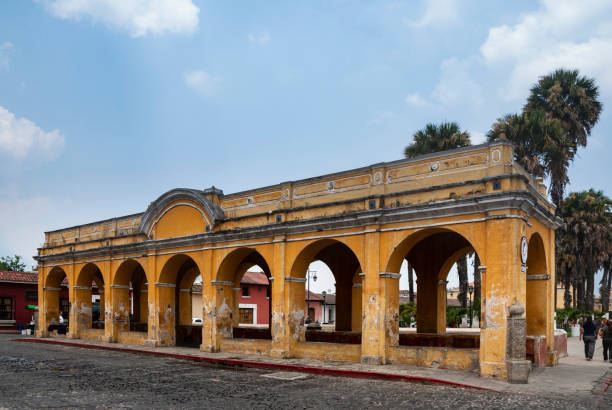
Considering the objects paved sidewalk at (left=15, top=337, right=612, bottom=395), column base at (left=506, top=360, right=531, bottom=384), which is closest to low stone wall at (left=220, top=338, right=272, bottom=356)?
paved sidewalk at (left=15, top=337, right=612, bottom=395)

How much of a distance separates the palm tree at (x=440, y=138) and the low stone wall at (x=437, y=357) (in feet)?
55.4

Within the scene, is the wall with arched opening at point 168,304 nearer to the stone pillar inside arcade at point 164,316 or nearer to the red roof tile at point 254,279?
the stone pillar inside arcade at point 164,316

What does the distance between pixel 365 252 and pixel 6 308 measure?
1142 inches

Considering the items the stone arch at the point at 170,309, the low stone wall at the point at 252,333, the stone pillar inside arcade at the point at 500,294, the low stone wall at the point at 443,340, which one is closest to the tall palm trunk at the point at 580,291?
the low stone wall at the point at 443,340

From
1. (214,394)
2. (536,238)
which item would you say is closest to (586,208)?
(536,238)

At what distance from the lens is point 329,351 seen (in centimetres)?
1602

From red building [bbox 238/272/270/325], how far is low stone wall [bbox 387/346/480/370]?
31.3m

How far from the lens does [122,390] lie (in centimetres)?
1129

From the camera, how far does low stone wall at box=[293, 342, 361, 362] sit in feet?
50.4

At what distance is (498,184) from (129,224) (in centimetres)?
1622

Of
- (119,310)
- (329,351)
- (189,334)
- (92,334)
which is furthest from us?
(92,334)

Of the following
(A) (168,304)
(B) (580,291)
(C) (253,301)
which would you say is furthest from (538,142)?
(C) (253,301)

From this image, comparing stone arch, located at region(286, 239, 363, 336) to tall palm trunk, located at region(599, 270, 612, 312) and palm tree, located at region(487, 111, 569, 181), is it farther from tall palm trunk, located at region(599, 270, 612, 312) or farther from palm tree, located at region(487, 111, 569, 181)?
tall palm trunk, located at region(599, 270, 612, 312)

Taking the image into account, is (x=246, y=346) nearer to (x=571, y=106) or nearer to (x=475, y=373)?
(x=475, y=373)
